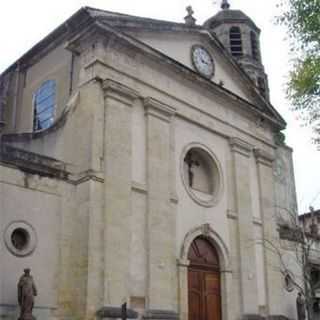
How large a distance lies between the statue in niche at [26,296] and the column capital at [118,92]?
5.17 meters

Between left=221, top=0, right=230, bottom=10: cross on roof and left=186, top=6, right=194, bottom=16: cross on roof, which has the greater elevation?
left=221, top=0, right=230, bottom=10: cross on roof

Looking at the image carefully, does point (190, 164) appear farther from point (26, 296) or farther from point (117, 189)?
point (26, 296)

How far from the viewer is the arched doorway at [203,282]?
1450 centimetres

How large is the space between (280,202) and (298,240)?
259cm

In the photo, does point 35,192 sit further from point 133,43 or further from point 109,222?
point 133,43

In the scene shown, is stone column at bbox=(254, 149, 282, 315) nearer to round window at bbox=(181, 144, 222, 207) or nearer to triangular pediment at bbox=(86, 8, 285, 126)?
triangular pediment at bbox=(86, 8, 285, 126)

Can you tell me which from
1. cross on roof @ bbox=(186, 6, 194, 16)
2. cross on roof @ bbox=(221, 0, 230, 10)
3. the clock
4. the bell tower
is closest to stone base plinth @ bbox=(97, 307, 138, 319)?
the clock

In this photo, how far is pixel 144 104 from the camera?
1453cm

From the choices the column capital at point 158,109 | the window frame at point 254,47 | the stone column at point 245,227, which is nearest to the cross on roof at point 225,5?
the window frame at point 254,47

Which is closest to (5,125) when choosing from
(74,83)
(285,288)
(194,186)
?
(74,83)

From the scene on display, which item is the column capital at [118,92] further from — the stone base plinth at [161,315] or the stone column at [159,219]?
the stone base plinth at [161,315]

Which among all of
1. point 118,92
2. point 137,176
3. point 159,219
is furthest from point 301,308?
point 118,92

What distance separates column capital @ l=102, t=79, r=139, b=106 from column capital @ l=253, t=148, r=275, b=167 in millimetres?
5905

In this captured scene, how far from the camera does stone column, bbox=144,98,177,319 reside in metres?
13.1
